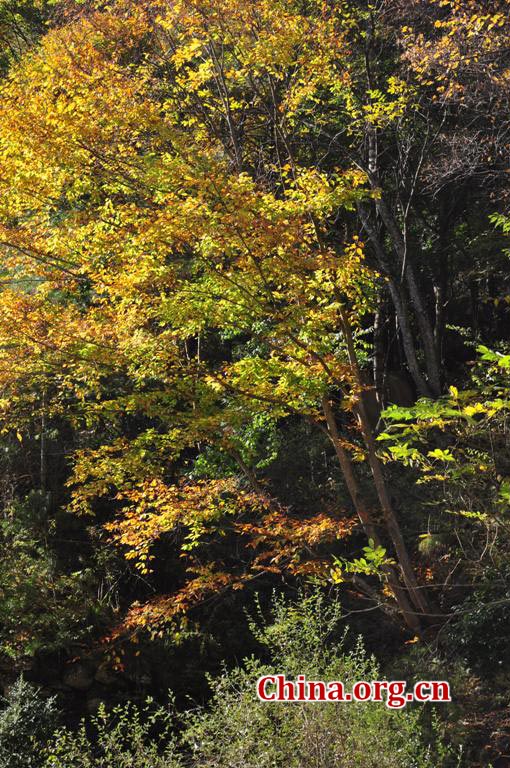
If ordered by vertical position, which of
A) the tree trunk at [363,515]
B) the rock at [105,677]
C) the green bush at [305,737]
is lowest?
the rock at [105,677]

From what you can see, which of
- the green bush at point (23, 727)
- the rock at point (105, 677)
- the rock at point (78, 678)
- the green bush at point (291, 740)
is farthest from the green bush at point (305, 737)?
the rock at point (78, 678)

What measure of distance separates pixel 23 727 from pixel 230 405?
3.42 metres

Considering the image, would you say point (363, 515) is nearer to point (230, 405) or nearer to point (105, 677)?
point (230, 405)

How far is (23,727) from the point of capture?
630 cm

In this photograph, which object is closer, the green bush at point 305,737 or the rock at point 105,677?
the green bush at point 305,737

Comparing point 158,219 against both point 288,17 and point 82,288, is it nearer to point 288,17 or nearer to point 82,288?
point 288,17

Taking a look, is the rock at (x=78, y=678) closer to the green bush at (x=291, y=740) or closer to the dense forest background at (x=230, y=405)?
the dense forest background at (x=230, y=405)

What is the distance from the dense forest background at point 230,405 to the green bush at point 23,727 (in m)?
0.03

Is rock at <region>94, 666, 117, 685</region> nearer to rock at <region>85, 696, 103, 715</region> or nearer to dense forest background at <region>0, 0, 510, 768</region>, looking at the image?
dense forest background at <region>0, 0, 510, 768</region>

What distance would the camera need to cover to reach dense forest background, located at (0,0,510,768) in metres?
6.07

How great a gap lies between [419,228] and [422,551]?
18.9ft

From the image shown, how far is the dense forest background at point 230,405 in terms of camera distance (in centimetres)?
607

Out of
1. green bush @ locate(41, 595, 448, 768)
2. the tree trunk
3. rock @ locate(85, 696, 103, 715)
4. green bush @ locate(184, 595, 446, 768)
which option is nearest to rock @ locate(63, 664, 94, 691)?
rock @ locate(85, 696, 103, 715)

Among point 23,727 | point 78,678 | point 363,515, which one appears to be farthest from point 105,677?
point 363,515
